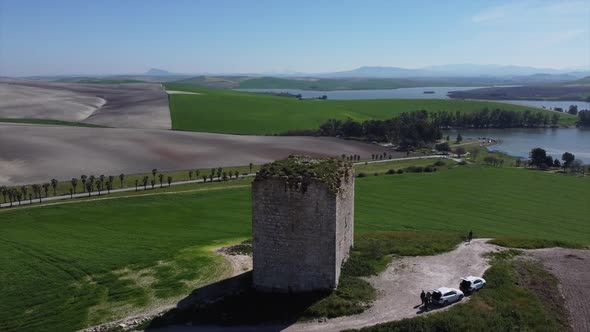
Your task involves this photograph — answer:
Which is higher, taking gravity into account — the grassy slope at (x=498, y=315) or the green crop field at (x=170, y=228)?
the grassy slope at (x=498, y=315)

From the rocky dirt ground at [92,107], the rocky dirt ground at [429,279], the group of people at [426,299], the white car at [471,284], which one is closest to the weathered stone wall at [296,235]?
the rocky dirt ground at [429,279]

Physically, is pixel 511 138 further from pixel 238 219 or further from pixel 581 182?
pixel 238 219

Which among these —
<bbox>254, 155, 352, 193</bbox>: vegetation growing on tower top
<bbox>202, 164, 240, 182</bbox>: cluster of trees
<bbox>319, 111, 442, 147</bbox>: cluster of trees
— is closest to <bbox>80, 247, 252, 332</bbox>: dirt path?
<bbox>254, 155, 352, 193</bbox>: vegetation growing on tower top

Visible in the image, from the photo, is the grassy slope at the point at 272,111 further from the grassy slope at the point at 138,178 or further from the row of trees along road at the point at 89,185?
the row of trees along road at the point at 89,185

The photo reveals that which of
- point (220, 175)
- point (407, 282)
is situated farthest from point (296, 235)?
point (220, 175)

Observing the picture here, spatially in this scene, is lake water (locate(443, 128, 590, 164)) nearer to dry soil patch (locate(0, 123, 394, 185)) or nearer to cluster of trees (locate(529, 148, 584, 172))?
cluster of trees (locate(529, 148, 584, 172))

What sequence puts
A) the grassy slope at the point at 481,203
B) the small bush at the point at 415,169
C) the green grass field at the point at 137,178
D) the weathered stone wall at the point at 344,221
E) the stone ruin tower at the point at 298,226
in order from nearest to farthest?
the stone ruin tower at the point at 298,226 < the weathered stone wall at the point at 344,221 < the grassy slope at the point at 481,203 < the green grass field at the point at 137,178 < the small bush at the point at 415,169
